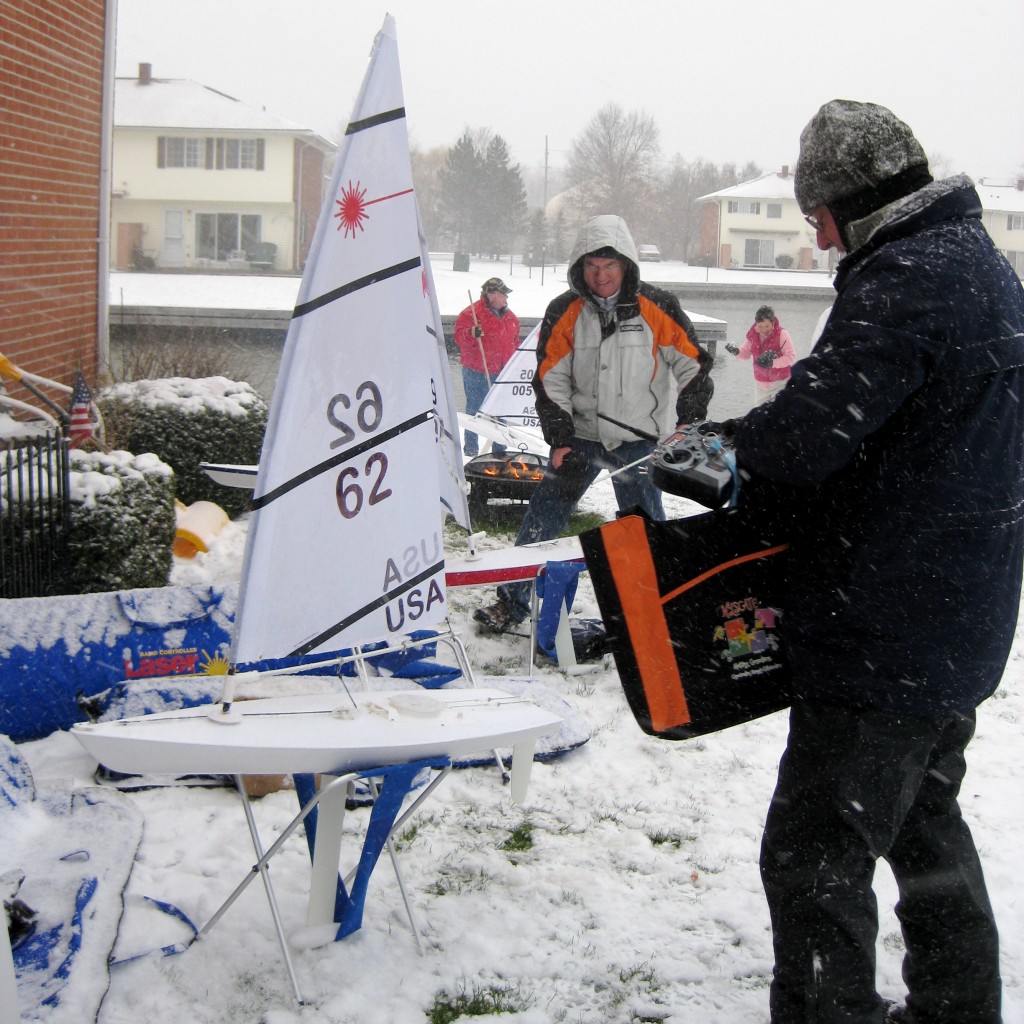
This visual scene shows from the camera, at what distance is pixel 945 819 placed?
235cm

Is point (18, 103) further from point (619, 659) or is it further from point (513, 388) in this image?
point (619, 659)

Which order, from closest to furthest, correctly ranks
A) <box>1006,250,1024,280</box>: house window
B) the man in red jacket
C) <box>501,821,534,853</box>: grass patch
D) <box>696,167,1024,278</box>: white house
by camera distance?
<box>1006,250,1024,280</box>: house window, <box>501,821,534,853</box>: grass patch, the man in red jacket, <box>696,167,1024,278</box>: white house

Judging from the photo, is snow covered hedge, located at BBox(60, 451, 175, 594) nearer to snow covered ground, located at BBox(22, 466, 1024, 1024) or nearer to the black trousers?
snow covered ground, located at BBox(22, 466, 1024, 1024)

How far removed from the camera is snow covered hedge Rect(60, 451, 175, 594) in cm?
496

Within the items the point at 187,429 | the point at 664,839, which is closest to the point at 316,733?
the point at 664,839

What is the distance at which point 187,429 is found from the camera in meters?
7.50

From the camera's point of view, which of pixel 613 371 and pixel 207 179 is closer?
pixel 613 371

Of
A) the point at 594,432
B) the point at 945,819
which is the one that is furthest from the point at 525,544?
the point at 945,819

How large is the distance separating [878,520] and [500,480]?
5.93 metres

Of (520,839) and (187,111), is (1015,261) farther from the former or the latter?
(187,111)

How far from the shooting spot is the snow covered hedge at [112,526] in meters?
4.96

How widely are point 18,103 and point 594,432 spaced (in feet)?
14.9

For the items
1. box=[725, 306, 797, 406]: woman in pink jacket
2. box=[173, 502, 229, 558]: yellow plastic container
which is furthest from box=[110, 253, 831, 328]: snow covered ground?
box=[173, 502, 229, 558]: yellow plastic container

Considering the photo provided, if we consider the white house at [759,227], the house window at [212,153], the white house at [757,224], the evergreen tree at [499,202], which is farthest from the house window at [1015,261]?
the evergreen tree at [499,202]
